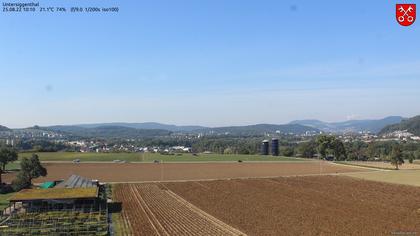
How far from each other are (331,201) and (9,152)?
58.1 m

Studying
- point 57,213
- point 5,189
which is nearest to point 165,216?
point 57,213

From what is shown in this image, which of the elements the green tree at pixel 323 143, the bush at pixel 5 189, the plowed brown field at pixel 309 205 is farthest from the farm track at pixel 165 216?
the green tree at pixel 323 143

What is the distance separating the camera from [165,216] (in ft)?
132

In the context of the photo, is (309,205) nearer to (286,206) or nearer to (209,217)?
(286,206)

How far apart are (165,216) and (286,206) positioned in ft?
38.6

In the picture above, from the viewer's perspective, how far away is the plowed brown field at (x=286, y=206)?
113 feet

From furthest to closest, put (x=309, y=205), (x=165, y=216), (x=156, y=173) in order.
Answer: (x=156, y=173), (x=309, y=205), (x=165, y=216)

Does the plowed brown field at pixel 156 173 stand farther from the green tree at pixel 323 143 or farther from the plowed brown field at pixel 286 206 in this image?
the green tree at pixel 323 143

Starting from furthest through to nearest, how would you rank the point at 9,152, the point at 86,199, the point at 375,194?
the point at 9,152 → the point at 375,194 → the point at 86,199

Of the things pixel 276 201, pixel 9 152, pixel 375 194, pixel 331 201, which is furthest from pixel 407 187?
pixel 9 152

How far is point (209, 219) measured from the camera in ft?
126

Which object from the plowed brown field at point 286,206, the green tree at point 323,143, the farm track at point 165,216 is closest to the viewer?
the farm track at point 165,216

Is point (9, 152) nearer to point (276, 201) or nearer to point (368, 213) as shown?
point (276, 201)

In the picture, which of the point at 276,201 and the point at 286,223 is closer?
the point at 286,223
